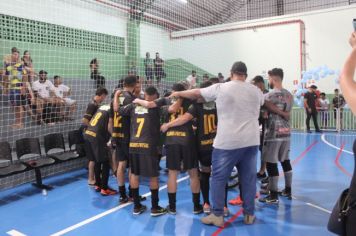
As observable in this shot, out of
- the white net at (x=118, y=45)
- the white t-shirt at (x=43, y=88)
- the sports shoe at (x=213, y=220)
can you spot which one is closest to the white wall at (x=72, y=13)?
the white net at (x=118, y=45)

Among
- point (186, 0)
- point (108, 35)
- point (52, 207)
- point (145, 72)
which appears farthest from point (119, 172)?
point (186, 0)

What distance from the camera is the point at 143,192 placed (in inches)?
206

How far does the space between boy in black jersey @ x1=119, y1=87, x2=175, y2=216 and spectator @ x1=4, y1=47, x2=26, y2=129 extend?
138 inches

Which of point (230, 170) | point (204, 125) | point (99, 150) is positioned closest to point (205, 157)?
point (204, 125)

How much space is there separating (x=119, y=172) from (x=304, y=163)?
14.1 ft

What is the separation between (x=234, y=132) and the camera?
347 cm

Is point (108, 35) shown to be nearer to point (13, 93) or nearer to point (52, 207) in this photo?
point (13, 93)

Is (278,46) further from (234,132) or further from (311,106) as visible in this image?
(234,132)

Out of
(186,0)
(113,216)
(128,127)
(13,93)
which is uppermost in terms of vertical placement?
(186,0)

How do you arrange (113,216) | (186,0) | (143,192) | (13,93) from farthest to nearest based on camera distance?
(186,0) < (13,93) < (143,192) < (113,216)

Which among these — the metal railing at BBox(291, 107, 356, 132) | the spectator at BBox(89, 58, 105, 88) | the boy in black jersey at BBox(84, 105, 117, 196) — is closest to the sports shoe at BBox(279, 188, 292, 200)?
the boy in black jersey at BBox(84, 105, 117, 196)

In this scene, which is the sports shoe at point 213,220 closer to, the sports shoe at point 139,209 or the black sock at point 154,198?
the black sock at point 154,198

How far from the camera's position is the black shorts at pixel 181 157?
13.1 feet

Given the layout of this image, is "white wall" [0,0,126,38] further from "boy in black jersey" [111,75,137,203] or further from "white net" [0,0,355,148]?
"boy in black jersey" [111,75,137,203]
